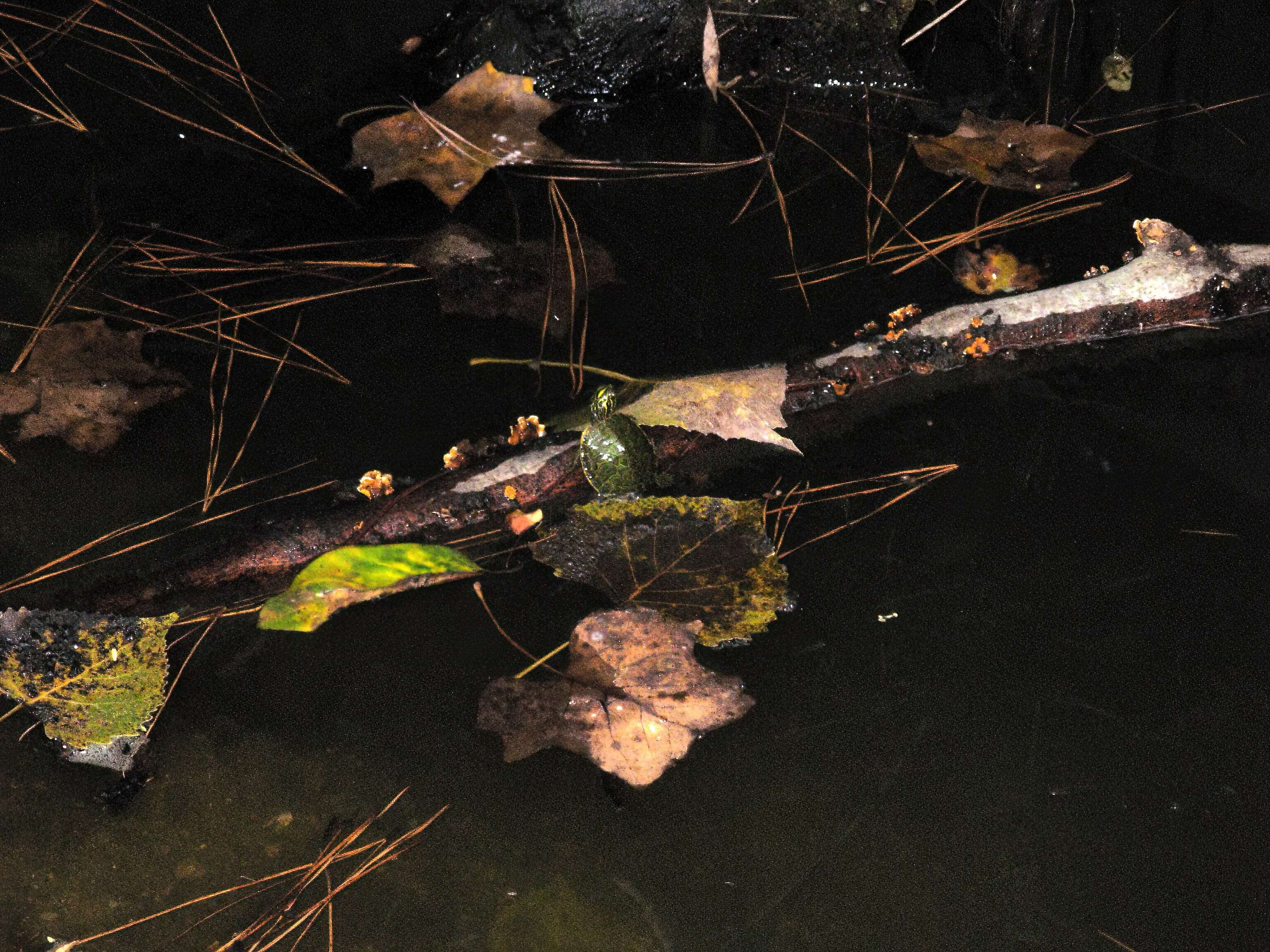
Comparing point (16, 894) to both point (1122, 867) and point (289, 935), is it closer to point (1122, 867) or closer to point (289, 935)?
point (289, 935)

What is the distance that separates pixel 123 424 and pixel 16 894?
2.73 feet

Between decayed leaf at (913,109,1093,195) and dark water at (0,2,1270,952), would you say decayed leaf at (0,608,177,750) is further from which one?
decayed leaf at (913,109,1093,195)

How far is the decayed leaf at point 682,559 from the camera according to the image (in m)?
1.65

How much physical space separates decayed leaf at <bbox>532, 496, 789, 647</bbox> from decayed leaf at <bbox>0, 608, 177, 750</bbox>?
62 centimetres

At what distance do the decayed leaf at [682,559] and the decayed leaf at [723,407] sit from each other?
0.14 meters

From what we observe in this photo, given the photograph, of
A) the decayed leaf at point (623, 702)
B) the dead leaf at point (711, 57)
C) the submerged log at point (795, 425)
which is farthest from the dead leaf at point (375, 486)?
the dead leaf at point (711, 57)

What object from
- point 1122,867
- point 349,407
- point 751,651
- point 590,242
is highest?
point 590,242

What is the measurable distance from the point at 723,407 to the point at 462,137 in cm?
97

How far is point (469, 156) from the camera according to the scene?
229cm

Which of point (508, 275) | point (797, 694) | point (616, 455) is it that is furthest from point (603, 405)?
point (797, 694)

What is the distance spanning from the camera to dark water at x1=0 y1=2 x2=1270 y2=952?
1427mm

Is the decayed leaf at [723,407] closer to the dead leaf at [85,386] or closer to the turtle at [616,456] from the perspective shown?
the turtle at [616,456]

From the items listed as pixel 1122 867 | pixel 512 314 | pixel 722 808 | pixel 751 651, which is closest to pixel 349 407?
pixel 512 314

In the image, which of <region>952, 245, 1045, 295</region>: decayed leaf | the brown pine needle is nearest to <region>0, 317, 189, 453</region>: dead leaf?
the brown pine needle
